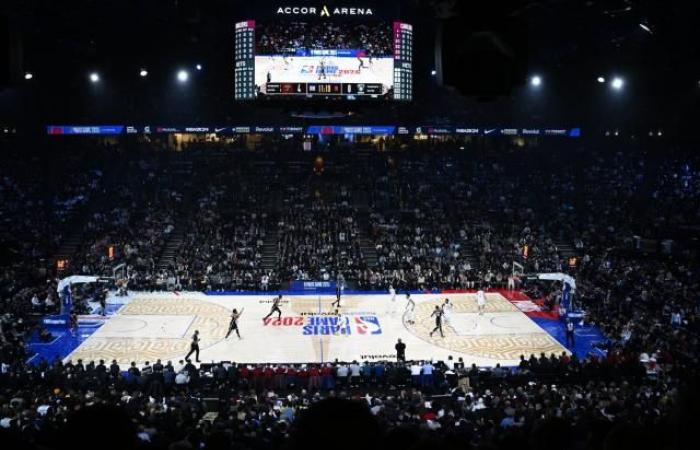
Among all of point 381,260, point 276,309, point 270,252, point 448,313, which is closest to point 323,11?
point 276,309

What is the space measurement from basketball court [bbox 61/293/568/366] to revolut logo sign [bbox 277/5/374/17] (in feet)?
42.4

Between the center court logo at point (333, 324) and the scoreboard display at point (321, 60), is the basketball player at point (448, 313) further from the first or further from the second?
the scoreboard display at point (321, 60)

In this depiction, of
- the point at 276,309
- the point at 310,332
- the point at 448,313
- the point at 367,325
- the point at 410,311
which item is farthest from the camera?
the point at 410,311

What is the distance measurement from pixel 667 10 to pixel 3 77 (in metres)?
28.3

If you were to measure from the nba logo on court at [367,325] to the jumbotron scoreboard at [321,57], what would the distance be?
390 inches

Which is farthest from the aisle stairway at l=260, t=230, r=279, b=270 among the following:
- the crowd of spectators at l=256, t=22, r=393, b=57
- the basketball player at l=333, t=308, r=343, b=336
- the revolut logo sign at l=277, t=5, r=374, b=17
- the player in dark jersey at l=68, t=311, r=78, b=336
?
the revolut logo sign at l=277, t=5, r=374, b=17

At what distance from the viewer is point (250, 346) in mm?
22906

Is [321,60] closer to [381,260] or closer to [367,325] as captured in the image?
[367,325]

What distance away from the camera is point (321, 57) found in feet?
72.1

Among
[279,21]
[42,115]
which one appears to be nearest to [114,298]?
[279,21]

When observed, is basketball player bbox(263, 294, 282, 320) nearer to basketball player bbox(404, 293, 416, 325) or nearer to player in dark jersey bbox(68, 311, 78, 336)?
basketball player bbox(404, 293, 416, 325)

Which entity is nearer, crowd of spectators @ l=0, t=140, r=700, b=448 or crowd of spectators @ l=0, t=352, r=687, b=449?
crowd of spectators @ l=0, t=352, r=687, b=449

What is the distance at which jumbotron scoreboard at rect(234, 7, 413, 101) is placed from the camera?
21.5 meters

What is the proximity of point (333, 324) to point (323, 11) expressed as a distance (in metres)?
13.3
